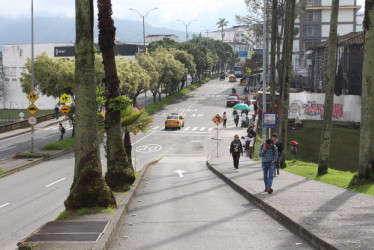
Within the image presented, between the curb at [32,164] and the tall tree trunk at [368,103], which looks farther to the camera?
the curb at [32,164]

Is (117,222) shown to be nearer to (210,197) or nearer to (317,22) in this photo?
(210,197)

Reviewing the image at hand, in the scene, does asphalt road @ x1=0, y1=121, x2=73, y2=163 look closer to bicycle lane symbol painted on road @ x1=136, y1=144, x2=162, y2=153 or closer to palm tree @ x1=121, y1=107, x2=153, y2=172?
bicycle lane symbol painted on road @ x1=136, y1=144, x2=162, y2=153

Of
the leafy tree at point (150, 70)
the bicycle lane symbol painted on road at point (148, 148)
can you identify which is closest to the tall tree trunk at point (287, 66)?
the bicycle lane symbol painted on road at point (148, 148)

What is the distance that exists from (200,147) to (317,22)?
7011 cm

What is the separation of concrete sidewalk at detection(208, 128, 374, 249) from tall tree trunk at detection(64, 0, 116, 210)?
4074 mm

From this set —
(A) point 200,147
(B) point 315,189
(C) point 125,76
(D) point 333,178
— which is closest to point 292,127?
(A) point 200,147

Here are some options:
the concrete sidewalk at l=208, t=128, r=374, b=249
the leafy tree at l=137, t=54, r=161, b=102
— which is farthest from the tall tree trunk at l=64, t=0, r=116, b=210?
the leafy tree at l=137, t=54, r=161, b=102

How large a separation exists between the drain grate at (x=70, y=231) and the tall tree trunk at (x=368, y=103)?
9.89 meters

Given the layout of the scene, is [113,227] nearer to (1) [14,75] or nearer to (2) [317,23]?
(1) [14,75]

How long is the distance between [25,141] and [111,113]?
1297 inches

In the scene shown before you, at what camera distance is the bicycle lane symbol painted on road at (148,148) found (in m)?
40.9

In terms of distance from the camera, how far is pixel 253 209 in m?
13.0

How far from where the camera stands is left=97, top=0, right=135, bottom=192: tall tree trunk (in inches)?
604

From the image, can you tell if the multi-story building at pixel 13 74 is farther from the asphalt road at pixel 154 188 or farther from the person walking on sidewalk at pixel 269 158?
the person walking on sidewalk at pixel 269 158
